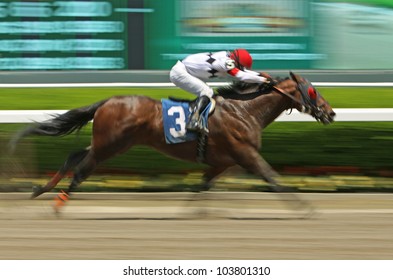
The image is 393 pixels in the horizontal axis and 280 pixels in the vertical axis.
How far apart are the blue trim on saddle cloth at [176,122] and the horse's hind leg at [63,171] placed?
689 mm

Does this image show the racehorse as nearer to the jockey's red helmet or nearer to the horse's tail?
the horse's tail

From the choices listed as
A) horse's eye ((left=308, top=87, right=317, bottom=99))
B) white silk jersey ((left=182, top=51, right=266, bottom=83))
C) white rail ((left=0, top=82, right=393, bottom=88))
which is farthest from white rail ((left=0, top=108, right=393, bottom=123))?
white rail ((left=0, top=82, right=393, bottom=88))

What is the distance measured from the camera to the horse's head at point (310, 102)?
7281 mm

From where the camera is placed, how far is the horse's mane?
7.34m

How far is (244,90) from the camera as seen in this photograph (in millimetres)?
7398

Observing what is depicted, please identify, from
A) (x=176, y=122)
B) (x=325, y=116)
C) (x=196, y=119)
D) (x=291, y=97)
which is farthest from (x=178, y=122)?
(x=325, y=116)

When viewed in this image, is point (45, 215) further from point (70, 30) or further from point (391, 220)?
point (70, 30)

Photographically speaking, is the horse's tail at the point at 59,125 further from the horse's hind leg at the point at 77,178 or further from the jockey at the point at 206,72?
the jockey at the point at 206,72

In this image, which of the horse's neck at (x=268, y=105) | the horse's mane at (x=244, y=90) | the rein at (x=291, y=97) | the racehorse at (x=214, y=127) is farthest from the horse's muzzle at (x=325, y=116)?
the horse's mane at (x=244, y=90)

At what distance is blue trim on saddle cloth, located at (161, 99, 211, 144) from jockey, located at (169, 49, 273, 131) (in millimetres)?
61

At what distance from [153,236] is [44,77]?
502 cm

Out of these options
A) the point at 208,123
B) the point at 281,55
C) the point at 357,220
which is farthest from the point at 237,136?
the point at 281,55

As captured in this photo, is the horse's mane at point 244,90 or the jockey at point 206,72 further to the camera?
the horse's mane at point 244,90

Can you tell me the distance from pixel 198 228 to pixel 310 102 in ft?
4.77
